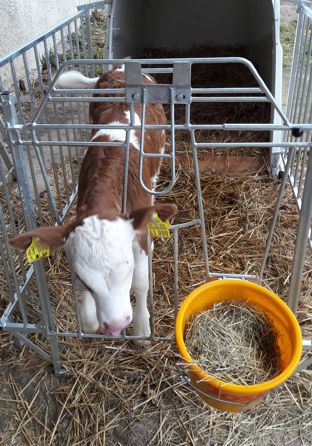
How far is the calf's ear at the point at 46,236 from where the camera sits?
65.6 inches

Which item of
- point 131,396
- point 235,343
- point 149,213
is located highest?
point 149,213

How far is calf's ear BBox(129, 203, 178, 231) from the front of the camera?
170cm

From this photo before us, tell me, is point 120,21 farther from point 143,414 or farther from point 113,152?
point 143,414

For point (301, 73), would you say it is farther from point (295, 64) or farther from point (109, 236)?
point (109, 236)

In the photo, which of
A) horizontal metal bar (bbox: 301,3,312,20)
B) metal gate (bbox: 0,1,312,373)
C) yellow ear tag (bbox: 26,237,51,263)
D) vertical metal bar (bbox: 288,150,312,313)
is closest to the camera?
metal gate (bbox: 0,1,312,373)

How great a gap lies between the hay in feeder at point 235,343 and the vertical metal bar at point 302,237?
0.27 m

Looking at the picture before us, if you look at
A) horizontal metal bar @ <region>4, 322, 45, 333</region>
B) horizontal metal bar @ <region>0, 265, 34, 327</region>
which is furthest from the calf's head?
horizontal metal bar @ <region>0, 265, 34, 327</region>

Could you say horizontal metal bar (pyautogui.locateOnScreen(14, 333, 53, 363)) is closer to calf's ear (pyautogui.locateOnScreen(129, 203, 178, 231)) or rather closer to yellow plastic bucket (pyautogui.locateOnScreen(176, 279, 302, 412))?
yellow plastic bucket (pyautogui.locateOnScreen(176, 279, 302, 412))

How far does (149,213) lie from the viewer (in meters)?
1.70

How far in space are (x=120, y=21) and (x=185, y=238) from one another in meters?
2.32

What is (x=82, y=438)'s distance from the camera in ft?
7.09

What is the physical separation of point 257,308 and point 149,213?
796 mm

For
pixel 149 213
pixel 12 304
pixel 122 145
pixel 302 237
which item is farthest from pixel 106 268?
pixel 12 304

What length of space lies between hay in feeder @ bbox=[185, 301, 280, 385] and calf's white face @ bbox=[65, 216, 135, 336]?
442 millimetres
